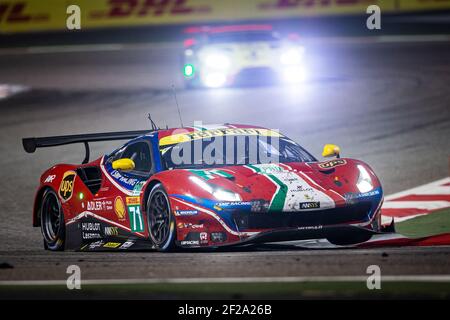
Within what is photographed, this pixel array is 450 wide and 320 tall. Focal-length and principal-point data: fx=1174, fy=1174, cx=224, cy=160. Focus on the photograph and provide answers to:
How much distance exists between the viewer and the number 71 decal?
943cm

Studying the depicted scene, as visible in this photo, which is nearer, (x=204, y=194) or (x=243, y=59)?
(x=204, y=194)

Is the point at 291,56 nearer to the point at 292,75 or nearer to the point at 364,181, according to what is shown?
the point at 292,75

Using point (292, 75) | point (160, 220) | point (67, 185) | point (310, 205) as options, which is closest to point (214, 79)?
point (292, 75)

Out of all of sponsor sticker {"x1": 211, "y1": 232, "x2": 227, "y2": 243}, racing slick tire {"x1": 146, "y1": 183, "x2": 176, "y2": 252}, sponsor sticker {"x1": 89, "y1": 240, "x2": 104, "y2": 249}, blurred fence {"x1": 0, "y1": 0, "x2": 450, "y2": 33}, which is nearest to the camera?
sponsor sticker {"x1": 211, "y1": 232, "x2": 227, "y2": 243}

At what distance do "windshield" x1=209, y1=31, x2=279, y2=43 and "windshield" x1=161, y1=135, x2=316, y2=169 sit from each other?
13.1 meters

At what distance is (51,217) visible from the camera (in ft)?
35.2

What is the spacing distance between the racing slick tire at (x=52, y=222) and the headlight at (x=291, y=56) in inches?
493

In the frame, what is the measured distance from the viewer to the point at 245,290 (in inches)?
270

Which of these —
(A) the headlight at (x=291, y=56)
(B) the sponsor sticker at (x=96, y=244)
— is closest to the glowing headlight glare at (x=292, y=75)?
(A) the headlight at (x=291, y=56)

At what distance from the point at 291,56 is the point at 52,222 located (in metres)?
12.8

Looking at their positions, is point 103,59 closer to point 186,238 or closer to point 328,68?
point 328,68

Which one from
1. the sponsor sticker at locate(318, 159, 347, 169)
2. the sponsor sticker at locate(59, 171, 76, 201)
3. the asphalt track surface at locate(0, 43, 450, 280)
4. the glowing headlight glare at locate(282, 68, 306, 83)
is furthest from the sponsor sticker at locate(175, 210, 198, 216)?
the glowing headlight glare at locate(282, 68, 306, 83)

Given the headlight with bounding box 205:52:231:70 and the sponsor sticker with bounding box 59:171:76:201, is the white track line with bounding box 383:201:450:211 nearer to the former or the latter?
the sponsor sticker with bounding box 59:171:76:201

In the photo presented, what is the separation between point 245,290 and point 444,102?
12.6m
